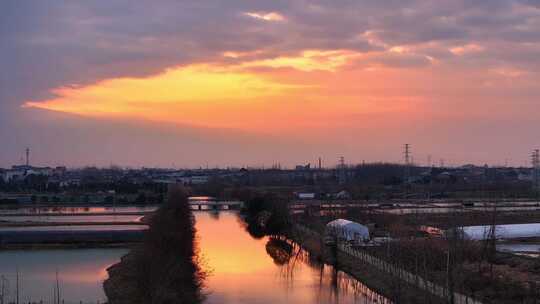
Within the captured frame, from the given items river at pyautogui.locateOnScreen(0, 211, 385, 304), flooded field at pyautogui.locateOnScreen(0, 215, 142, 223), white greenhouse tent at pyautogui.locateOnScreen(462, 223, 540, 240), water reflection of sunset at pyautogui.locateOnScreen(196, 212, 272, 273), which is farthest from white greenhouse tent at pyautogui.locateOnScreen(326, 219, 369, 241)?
flooded field at pyautogui.locateOnScreen(0, 215, 142, 223)

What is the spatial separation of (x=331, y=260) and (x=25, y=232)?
36.3 feet

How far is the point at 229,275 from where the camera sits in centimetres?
1569

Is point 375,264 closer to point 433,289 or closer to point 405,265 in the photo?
point 405,265

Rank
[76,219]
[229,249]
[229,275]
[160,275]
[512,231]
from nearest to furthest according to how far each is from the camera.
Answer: [160,275]
[229,275]
[229,249]
[512,231]
[76,219]

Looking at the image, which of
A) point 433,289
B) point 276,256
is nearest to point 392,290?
point 433,289

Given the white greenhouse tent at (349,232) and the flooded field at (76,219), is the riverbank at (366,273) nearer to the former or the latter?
the white greenhouse tent at (349,232)

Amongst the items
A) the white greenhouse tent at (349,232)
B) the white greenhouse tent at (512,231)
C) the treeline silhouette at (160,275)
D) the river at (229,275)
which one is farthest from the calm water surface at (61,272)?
the white greenhouse tent at (512,231)

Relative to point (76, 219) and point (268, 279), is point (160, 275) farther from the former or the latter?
point (76, 219)

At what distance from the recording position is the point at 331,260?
18062 millimetres

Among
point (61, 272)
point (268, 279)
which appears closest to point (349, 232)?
point (268, 279)

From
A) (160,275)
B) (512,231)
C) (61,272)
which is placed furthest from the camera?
(512,231)

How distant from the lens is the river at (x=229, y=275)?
13.0 metres

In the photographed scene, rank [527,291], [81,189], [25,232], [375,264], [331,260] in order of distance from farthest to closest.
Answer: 1. [81,189]
2. [25,232]
3. [331,260]
4. [375,264]
5. [527,291]

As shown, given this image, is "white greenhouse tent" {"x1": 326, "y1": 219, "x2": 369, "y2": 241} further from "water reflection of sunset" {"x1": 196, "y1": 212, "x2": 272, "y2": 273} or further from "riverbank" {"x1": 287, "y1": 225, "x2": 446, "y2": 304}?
"water reflection of sunset" {"x1": 196, "y1": 212, "x2": 272, "y2": 273}
